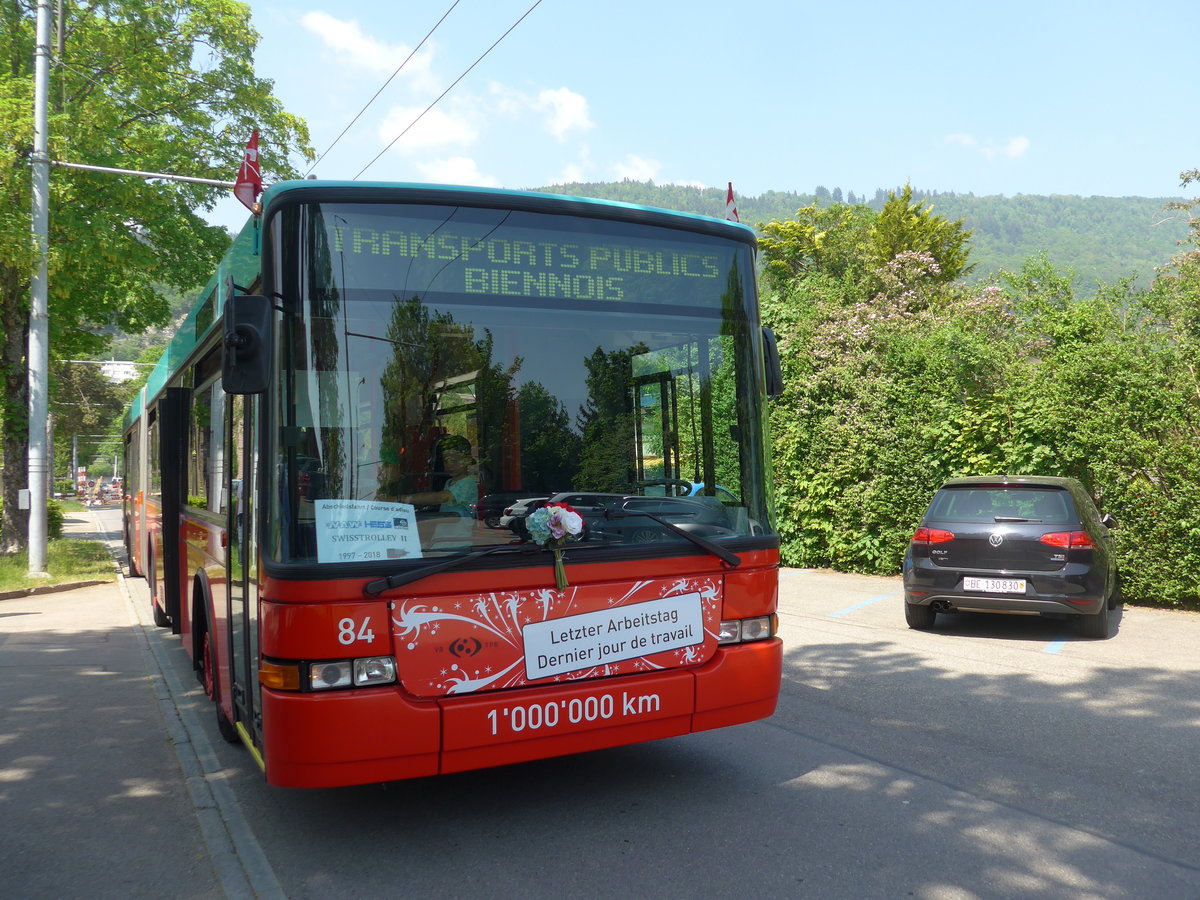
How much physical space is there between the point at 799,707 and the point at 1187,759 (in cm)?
229

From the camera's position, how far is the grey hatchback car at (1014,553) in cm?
911

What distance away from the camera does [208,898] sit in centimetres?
400

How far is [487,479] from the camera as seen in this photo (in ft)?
14.5

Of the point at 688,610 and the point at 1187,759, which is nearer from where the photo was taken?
the point at 688,610

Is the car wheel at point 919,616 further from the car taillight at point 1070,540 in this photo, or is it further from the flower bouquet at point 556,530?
the flower bouquet at point 556,530

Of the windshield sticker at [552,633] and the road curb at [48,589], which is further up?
the windshield sticker at [552,633]

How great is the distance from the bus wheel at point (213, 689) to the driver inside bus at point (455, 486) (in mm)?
2694

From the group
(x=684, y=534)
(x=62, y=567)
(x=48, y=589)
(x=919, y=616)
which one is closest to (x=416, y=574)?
(x=684, y=534)

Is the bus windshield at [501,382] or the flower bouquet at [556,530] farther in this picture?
the flower bouquet at [556,530]

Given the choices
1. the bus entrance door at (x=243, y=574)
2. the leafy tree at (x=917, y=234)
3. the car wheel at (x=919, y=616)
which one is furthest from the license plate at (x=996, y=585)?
the leafy tree at (x=917, y=234)

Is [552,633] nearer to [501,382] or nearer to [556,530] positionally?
[556,530]

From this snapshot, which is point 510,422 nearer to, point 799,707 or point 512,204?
point 512,204

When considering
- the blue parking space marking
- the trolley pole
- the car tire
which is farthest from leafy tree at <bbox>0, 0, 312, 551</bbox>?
the car tire

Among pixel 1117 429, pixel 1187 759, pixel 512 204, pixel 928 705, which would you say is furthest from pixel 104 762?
pixel 1117 429
